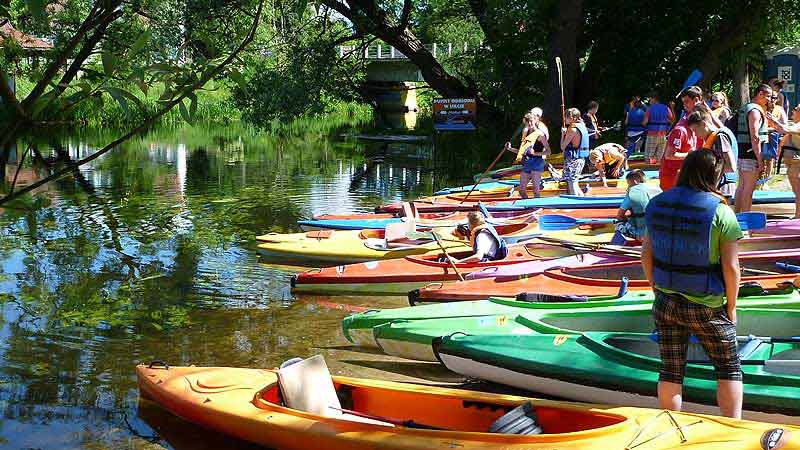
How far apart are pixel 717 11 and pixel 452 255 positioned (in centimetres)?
1530

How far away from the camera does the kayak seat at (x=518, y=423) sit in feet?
16.3

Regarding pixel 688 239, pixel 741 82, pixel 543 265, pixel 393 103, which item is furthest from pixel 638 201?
pixel 393 103

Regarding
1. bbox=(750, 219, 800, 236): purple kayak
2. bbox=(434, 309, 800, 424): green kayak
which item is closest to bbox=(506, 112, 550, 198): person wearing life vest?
bbox=(750, 219, 800, 236): purple kayak

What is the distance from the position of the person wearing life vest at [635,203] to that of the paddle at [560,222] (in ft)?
7.21

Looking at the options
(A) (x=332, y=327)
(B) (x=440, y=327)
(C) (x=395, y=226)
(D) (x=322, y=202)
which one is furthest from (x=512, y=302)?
(D) (x=322, y=202)

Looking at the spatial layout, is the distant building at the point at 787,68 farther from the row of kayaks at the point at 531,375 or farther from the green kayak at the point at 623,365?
the green kayak at the point at 623,365

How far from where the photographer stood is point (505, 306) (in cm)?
723

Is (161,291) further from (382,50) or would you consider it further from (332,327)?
(382,50)

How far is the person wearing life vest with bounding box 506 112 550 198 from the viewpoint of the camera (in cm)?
1272

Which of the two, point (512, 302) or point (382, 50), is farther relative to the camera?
point (382, 50)

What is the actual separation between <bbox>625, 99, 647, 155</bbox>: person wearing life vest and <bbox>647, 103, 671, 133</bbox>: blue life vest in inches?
75.8

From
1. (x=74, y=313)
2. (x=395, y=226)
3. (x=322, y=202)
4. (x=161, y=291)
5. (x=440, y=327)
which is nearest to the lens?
(x=440, y=327)

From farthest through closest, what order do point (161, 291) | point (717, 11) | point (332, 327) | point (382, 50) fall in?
point (382, 50)
point (717, 11)
point (161, 291)
point (332, 327)

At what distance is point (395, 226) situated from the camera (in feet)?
37.6
